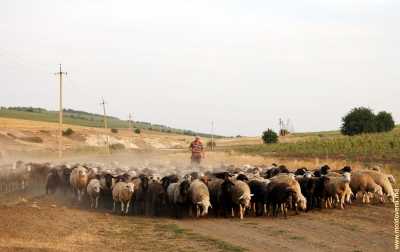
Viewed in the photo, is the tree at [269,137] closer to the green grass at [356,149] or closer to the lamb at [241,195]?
the green grass at [356,149]

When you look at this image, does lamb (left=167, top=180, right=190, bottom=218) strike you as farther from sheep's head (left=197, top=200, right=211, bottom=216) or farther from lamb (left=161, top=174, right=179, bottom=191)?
sheep's head (left=197, top=200, right=211, bottom=216)

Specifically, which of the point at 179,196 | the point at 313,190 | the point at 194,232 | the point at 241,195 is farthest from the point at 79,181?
the point at 313,190

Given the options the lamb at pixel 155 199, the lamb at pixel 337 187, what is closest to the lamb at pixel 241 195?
the lamb at pixel 155 199

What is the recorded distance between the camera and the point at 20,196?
26.2 metres

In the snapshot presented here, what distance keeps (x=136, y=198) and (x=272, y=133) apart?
57.9 metres

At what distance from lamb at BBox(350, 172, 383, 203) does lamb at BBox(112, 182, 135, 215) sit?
7.99 metres

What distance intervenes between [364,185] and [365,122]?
54.1 metres

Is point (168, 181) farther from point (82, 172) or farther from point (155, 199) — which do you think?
point (82, 172)

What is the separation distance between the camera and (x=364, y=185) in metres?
19.9

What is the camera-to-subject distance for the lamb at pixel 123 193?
1925 centimetres

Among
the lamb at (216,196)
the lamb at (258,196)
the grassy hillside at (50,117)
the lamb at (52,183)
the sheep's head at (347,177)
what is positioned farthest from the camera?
the grassy hillside at (50,117)

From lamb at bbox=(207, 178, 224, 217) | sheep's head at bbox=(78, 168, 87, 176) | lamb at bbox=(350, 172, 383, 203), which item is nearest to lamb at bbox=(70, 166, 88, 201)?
sheep's head at bbox=(78, 168, 87, 176)

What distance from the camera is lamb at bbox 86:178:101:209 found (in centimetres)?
2075

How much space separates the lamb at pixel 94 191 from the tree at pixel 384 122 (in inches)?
2286
